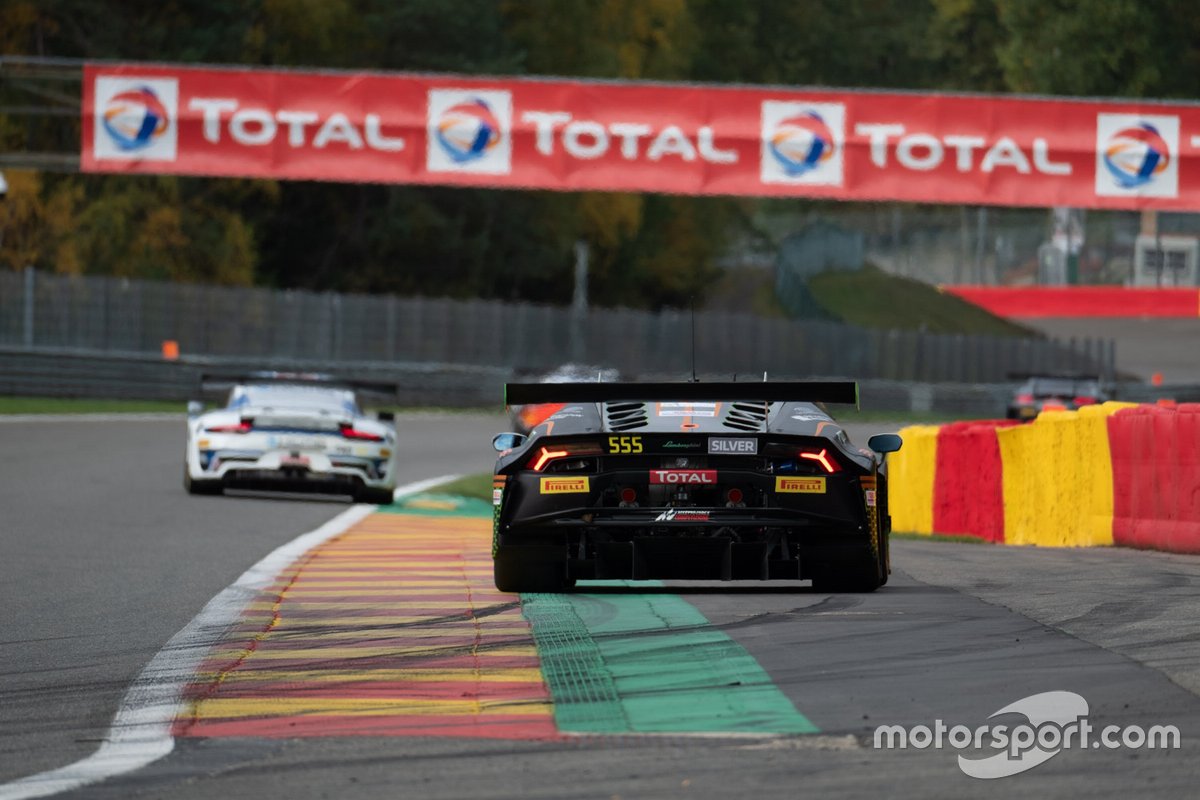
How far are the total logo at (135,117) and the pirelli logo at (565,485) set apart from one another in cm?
1927

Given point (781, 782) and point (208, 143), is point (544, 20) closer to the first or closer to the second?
point (208, 143)

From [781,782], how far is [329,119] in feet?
79.0

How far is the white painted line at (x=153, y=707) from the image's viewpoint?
6.15 metres

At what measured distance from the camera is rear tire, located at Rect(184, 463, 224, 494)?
20.3 meters

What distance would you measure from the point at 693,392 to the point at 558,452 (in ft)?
2.30

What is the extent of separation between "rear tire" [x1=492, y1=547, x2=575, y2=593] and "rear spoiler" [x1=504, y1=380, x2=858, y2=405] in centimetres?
81

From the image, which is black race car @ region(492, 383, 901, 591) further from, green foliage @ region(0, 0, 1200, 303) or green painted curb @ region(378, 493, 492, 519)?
green foliage @ region(0, 0, 1200, 303)

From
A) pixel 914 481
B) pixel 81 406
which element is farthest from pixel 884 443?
pixel 81 406

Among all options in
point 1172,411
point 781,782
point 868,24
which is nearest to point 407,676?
point 781,782

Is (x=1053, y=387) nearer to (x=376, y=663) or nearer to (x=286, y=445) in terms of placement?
(x=286, y=445)

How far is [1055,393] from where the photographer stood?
39.4m

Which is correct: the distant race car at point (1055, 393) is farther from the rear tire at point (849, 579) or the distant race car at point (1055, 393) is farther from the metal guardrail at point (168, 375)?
the rear tire at point (849, 579)

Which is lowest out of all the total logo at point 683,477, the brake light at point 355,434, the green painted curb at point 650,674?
the green painted curb at point 650,674

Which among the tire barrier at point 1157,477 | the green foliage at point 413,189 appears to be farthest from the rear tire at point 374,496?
the green foliage at point 413,189
